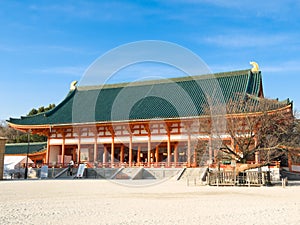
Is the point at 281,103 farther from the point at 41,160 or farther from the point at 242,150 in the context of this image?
the point at 41,160

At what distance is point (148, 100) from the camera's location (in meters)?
28.0

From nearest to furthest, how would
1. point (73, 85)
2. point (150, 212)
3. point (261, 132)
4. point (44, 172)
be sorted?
point (150, 212)
point (261, 132)
point (44, 172)
point (73, 85)

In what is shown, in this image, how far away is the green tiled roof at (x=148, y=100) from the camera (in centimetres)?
2570

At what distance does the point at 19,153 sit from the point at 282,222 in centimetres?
3238

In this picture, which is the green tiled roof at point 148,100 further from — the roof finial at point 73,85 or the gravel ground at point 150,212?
the gravel ground at point 150,212

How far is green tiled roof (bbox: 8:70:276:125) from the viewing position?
25703mm

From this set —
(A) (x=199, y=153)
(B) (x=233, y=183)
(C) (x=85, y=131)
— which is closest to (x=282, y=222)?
(B) (x=233, y=183)

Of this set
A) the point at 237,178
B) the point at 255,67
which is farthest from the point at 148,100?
the point at 237,178

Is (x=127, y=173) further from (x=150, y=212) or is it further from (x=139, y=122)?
(x=150, y=212)

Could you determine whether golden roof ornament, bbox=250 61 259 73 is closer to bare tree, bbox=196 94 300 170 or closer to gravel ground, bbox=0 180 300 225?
bare tree, bbox=196 94 300 170

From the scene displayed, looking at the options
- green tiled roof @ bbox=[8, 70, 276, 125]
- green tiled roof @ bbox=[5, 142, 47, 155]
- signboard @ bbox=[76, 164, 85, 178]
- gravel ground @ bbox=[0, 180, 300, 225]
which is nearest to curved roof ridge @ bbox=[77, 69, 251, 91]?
green tiled roof @ bbox=[8, 70, 276, 125]

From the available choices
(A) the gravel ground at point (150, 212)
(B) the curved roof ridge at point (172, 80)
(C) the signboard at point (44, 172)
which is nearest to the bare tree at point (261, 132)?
(A) the gravel ground at point (150, 212)

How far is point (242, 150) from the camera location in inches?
690

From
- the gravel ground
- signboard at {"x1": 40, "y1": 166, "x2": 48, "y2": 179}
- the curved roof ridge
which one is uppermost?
the curved roof ridge
